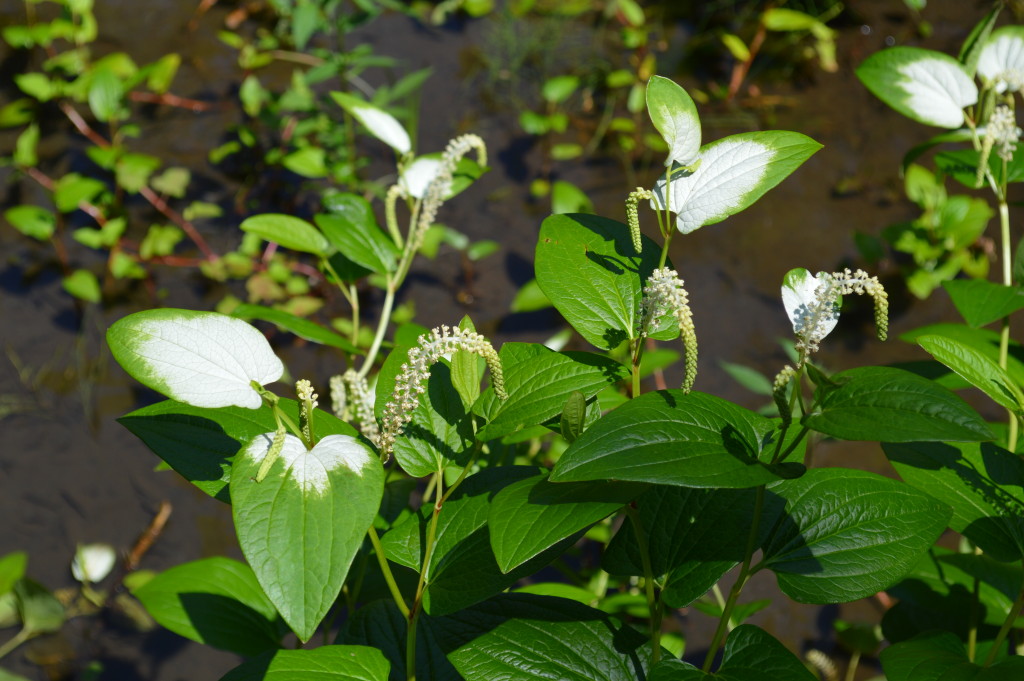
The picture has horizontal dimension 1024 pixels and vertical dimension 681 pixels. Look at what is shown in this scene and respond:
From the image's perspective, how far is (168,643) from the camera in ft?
5.07

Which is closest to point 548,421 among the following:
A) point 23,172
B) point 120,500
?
point 120,500

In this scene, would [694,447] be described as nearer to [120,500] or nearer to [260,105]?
[120,500]

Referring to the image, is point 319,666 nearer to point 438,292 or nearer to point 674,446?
point 674,446

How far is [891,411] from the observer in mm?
521

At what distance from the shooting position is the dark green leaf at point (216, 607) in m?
0.89

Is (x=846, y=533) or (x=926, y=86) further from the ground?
(x=926, y=86)

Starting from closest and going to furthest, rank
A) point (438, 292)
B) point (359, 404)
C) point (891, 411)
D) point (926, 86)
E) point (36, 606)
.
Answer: point (891, 411) < point (359, 404) < point (926, 86) < point (36, 606) < point (438, 292)

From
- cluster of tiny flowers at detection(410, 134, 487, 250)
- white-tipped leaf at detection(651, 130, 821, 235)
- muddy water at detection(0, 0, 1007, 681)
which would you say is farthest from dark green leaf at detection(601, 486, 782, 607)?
muddy water at detection(0, 0, 1007, 681)

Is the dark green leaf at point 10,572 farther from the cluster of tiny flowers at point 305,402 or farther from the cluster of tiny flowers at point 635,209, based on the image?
the cluster of tiny flowers at point 635,209

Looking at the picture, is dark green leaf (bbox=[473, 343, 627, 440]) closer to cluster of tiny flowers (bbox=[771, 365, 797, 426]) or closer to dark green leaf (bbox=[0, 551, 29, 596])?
cluster of tiny flowers (bbox=[771, 365, 797, 426])

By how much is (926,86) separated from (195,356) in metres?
0.86

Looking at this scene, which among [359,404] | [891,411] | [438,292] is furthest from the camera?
[438,292]

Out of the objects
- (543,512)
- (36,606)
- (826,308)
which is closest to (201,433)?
(543,512)

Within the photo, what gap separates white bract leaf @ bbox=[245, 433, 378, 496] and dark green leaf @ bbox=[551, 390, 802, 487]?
148mm
